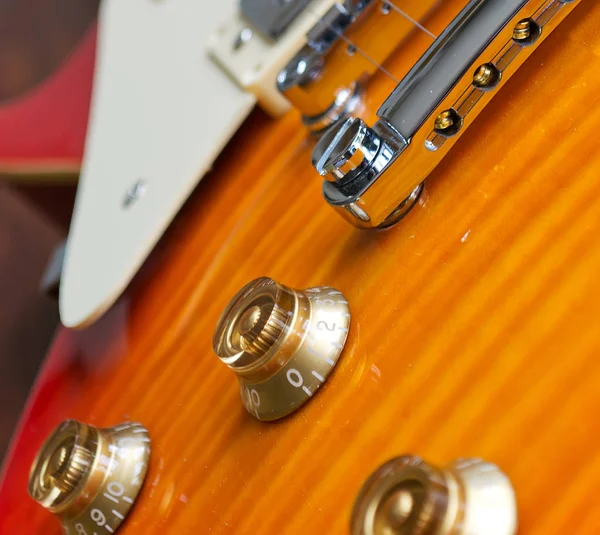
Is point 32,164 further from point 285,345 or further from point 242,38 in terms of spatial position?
point 285,345

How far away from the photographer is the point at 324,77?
0.47 m

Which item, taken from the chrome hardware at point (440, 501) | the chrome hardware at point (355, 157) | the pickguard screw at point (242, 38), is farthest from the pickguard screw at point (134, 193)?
the chrome hardware at point (440, 501)

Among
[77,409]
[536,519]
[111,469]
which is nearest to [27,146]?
[77,409]

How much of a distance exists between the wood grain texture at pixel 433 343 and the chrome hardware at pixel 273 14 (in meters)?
0.10

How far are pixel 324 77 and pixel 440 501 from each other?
0.30 m

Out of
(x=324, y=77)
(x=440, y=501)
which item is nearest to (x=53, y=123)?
(x=324, y=77)

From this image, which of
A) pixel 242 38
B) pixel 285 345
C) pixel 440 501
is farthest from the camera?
pixel 242 38

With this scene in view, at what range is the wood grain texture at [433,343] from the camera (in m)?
0.29

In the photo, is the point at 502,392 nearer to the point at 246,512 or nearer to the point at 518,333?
the point at 518,333

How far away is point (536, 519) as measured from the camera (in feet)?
0.88

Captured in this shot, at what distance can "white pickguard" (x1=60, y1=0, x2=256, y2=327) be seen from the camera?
544 millimetres

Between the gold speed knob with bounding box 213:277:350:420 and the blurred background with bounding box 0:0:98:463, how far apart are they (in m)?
0.41

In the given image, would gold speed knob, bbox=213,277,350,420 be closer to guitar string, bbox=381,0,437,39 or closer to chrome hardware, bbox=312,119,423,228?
chrome hardware, bbox=312,119,423,228

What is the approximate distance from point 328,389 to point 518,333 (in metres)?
0.11
